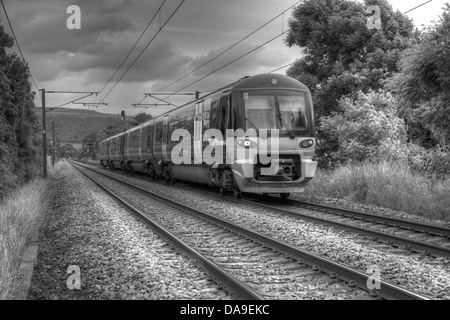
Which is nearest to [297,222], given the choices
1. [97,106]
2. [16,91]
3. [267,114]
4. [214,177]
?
[267,114]

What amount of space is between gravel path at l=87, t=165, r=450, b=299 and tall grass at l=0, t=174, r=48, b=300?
4.10 metres

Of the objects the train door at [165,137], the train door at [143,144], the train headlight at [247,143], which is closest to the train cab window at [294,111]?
the train headlight at [247,143]

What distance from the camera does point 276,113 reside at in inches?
525

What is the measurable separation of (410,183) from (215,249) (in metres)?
7.48

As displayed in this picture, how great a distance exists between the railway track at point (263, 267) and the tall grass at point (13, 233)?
228cm

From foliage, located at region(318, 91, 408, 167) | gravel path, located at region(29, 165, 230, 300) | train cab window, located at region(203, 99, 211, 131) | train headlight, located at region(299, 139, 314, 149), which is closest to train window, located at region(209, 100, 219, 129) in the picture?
train cab window, located at region(203, 99, 211, 131)

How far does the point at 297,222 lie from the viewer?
10.3 m

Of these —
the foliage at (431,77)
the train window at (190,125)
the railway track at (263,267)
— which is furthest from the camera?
the train window at (190,125)

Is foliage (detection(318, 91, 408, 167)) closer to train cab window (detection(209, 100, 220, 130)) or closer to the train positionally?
the train

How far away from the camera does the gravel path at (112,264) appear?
5.58 metres

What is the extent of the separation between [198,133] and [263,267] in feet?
34.2

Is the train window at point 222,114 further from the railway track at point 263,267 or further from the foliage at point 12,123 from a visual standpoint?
the foliage at point 12,123

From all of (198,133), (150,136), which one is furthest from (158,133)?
(198,133)
